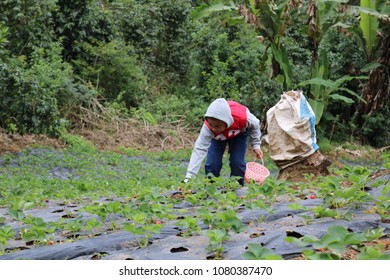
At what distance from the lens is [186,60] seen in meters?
19.2

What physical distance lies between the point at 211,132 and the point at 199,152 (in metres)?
0.25

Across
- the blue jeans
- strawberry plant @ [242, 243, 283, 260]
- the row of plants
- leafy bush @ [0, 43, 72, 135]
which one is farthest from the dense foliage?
strawberry plant @ [242, 243, 283, 260]

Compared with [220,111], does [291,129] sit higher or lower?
lower

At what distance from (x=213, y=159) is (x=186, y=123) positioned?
29.6 ft

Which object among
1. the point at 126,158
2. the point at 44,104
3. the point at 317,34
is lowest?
the point at 126,158

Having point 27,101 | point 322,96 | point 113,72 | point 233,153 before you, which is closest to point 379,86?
point 322,96

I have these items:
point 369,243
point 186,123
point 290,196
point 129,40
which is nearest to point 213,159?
point 290,196

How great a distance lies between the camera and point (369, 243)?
10.6 feet

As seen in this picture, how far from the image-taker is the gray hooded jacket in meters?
6.18

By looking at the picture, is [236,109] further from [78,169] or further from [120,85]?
[120,85]

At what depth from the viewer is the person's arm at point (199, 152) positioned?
6.41 m

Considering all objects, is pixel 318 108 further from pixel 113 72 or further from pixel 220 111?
pixel 220 111

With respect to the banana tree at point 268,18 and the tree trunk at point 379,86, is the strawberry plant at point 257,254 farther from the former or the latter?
the tree trunk at point 379,86

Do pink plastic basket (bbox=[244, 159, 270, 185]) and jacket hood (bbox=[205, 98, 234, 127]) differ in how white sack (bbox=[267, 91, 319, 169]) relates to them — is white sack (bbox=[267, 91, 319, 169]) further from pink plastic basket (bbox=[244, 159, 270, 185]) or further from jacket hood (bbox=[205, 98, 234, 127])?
jacket hood (bbox=[205, 98, 234, 127])
